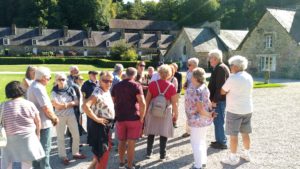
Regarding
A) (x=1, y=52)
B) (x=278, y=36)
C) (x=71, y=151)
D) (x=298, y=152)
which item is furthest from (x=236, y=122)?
(x=1, y=52)

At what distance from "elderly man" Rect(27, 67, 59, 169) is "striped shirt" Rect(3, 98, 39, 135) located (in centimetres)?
58

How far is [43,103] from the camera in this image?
561cm

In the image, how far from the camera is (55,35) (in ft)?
227

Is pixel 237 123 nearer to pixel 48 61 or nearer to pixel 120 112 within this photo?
pixel 120 112

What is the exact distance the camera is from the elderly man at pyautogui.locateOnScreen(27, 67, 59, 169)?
5.61m

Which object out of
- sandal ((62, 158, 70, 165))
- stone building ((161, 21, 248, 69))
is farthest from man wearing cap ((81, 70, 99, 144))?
stone building ((161, 21, 248, 69))

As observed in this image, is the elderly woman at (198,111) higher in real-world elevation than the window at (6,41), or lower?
lower

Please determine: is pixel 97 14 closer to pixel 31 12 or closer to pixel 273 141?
pixel 31 12

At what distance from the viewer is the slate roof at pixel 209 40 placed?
44.8m

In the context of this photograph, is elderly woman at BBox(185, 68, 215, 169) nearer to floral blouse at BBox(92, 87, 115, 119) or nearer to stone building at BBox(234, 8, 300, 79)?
floral blouse at BBox(92, 87, 115, 119)

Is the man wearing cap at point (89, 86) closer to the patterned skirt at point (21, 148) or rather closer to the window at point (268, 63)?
the patterned skirt at point (21, 148)

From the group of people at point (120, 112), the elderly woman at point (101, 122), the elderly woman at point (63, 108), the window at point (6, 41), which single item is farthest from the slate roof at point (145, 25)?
the elderly woman at point (101, 122)

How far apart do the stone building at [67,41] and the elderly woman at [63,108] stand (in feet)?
203

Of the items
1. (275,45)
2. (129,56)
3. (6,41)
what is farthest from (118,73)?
(6,41)
